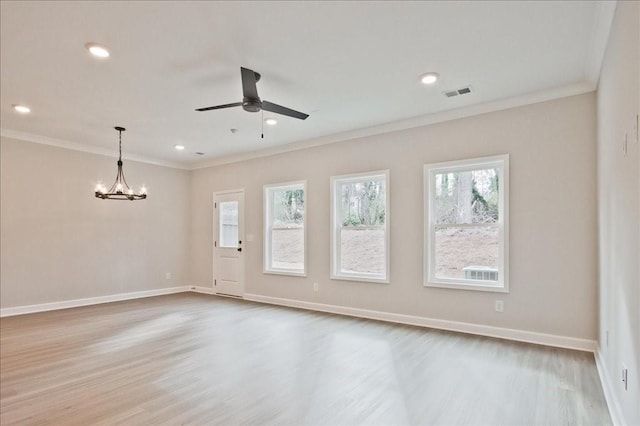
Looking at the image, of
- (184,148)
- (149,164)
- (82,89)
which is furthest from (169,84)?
(149,164)

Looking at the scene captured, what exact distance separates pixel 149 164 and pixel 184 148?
1.32 m

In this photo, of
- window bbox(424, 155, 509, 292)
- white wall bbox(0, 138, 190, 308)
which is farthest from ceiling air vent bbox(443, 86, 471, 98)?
white wall bbox(0, 138, 190, 308)

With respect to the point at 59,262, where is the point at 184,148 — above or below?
above

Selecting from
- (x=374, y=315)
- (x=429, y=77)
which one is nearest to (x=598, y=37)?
(x=429, y=77)

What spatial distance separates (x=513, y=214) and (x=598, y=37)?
1.97 metres

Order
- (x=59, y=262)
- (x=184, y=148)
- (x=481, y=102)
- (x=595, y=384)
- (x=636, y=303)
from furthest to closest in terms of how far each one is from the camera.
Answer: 1. (x=184, y=148)
2. (x=59, y=262)
3. (x=481, y=102)
4. (x=595, y=384)
5. (x=636, y=303)

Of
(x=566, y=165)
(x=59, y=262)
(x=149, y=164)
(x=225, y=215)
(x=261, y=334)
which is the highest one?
(x=149, y=164)

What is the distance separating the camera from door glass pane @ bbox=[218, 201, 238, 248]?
24.5 feet

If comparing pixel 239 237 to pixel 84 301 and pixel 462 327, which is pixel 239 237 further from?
pixel 462 327

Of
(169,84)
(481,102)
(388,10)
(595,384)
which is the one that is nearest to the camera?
(388,10)

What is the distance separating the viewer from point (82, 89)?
4.00m

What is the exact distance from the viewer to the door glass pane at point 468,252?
4464 millimetres

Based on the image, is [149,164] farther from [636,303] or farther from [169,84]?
[636,303]

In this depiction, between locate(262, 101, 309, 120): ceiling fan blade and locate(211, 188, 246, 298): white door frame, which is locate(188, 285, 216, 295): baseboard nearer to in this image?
locate(211, 188, 246, 298): white door frame
